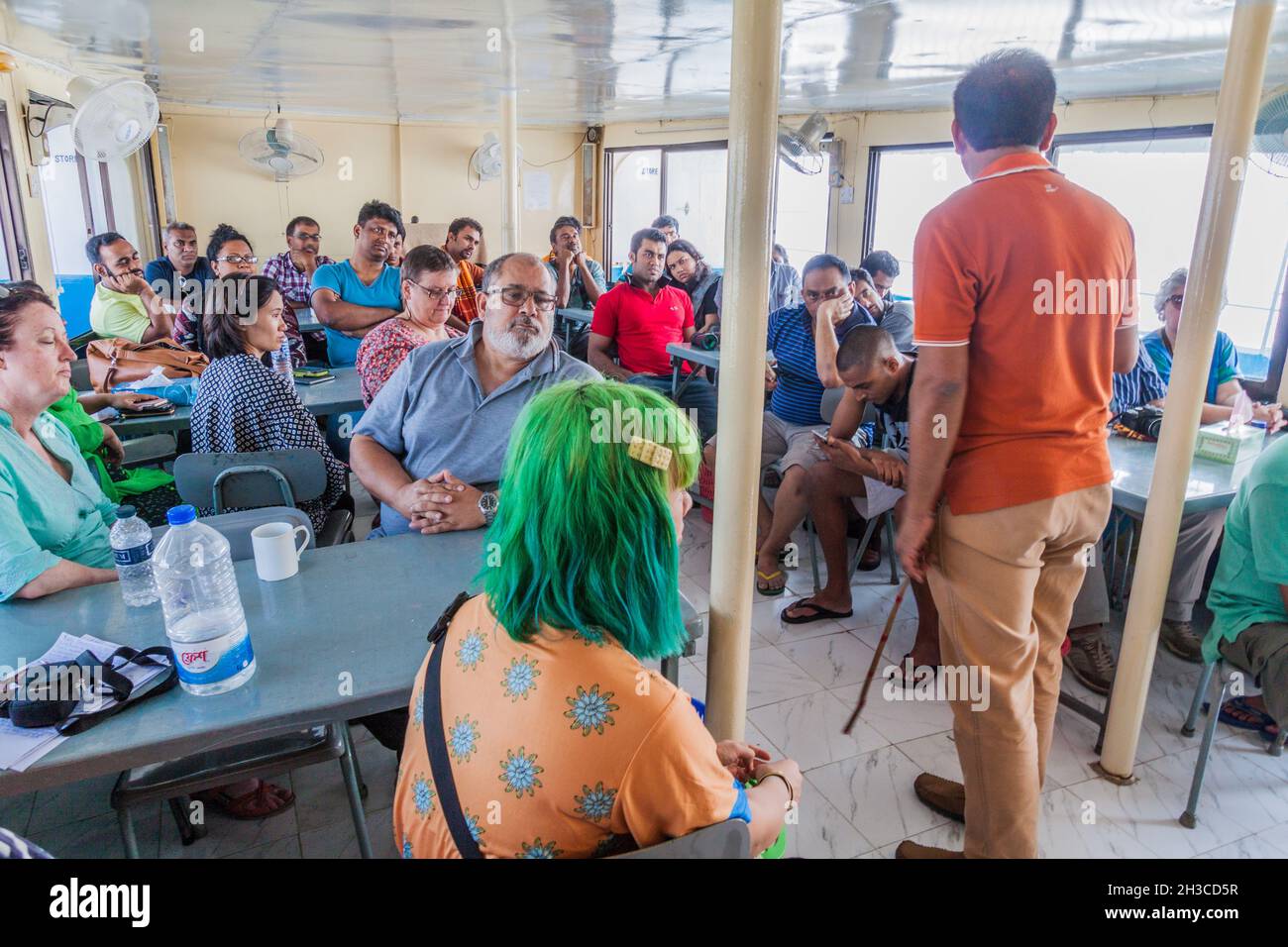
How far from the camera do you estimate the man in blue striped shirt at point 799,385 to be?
11.4 ft

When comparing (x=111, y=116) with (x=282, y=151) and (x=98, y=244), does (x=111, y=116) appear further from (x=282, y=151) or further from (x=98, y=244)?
(x=282, y=151)

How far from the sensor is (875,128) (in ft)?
22.2

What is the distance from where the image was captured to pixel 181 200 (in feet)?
28.1

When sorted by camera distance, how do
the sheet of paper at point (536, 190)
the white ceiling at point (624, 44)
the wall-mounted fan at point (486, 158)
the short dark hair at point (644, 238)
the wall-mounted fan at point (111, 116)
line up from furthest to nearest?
the sheet of paper at point (536, 190) → the wall-mounted fan at point (486, 158) → the short dark hair at point (644, 238) → the wall-mounted fan at point (111, 116) → the white ceiling at point (624, 44)

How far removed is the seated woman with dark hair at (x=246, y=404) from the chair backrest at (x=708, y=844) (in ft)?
6.23

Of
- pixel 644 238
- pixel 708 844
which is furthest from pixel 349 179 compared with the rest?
pixel 708 844

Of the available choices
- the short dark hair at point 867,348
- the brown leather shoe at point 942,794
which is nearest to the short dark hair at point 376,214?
the short dark hair at point 867,348

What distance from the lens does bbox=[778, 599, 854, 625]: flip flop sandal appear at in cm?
321

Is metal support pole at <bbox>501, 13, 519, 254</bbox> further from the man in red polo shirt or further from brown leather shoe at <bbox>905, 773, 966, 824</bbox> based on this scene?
brown leather shoe at <bbox>905, 773, 966, 824</bbox>

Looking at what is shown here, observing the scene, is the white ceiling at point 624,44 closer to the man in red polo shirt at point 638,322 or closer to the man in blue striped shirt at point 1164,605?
the man in red polo shirt at point 638,322

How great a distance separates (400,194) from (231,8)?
6313 millimetres

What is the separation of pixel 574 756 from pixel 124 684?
81 centimetres
